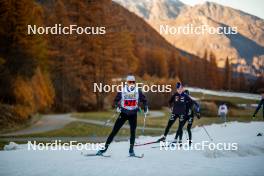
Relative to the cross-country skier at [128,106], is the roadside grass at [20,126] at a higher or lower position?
lower

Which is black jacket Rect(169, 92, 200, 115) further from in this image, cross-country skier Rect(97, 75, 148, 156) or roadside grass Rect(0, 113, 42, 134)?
roadside grass Rect(0, 113, 42, 134)

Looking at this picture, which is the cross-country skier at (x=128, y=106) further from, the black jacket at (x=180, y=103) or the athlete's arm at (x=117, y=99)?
the black jacket at (x=180, y=103)

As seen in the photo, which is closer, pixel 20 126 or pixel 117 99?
pixel 117 99

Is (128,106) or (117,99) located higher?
(117,99)

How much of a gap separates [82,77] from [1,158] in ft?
136

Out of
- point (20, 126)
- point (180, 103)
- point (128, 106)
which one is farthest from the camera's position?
point (20, 126)

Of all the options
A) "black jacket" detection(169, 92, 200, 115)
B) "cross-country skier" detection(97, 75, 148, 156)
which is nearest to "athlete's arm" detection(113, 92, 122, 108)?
"cross-country skier" detection(97, 75, 148, 156)

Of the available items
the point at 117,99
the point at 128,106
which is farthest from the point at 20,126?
the point at 128,106

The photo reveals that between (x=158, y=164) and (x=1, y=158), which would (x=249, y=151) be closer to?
(x=158, y=164)

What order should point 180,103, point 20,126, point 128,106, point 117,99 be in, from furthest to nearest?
point 20,126 < point 180,103 < point 117,99 < point 128,106

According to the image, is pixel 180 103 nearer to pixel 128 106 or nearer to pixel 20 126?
pixel 128 106

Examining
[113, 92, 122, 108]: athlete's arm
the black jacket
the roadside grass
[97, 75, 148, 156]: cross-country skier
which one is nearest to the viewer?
[97, 75, 148, 156]: cross-country skier

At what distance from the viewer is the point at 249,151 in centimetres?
1309

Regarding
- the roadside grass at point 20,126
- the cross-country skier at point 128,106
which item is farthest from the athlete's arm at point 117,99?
the roadside grass at point 20,126
